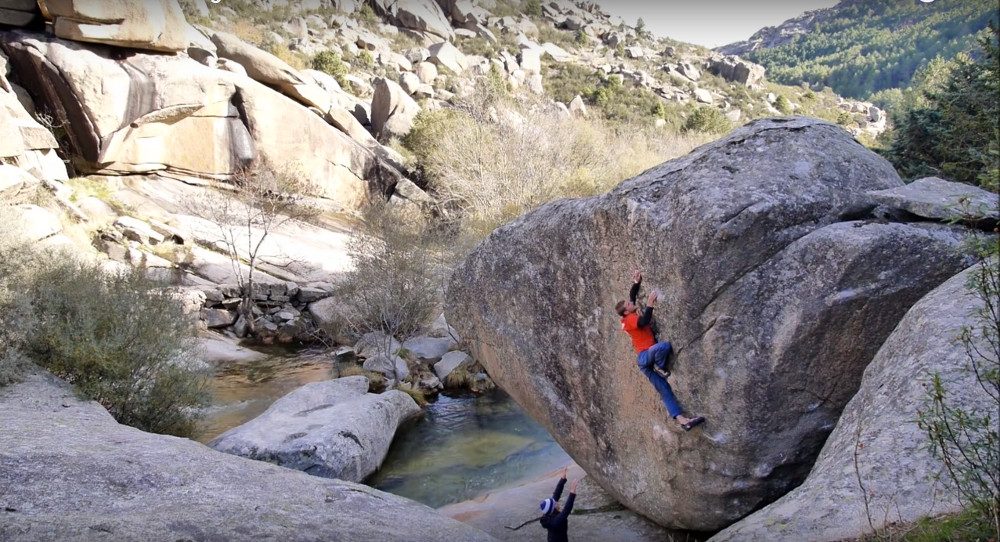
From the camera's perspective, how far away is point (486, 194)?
26.2 metres

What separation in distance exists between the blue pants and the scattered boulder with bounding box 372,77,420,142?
32.2m

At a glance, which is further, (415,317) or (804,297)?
(415,317)

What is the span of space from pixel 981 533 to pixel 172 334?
41.3ft

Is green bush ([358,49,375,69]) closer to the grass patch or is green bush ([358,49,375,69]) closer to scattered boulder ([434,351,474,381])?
scattered boulder ([434,351,474,381])

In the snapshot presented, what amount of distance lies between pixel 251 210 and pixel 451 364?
11.7 meters

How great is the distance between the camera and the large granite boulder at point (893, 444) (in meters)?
4.28

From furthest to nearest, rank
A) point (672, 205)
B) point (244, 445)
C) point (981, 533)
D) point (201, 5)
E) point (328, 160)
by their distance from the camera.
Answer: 1. point (201, 5)
2. point (328, 160)
3. point (244, 445)
4. point (672, 205)
5. point (981, 533)

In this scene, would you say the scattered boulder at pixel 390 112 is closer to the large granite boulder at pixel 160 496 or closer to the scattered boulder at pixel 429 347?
the scattered boulder at pixel 429 347

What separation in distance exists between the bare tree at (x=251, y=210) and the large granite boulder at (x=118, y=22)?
616cm

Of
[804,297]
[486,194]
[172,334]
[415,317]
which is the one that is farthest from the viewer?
[486,194]

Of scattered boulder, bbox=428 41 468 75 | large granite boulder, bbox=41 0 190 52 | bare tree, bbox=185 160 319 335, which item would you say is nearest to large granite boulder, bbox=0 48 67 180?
large granite boulder, bbox=41 0 190 52

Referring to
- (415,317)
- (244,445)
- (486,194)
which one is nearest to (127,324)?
(244,445)

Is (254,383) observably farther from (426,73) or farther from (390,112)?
(426,73)

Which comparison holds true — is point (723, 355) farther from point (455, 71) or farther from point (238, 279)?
point (455, 71)
